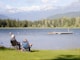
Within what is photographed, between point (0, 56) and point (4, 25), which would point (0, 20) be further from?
point (0, 56)

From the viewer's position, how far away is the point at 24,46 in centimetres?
1994

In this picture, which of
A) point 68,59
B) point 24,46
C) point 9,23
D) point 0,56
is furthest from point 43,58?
point 9,23

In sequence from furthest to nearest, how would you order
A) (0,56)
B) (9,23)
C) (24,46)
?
(9,23) < (24,46) < (0,56)

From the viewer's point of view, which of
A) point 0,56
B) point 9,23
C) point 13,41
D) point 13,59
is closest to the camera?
point 13,59

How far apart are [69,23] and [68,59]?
603ft

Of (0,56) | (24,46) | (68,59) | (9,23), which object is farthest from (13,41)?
(9,23)

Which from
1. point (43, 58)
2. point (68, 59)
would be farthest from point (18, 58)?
point (68, 59)

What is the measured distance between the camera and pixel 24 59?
15.2 m

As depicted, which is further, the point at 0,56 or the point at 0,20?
the point at 0,20

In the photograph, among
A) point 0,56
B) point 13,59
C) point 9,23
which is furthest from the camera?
point 9,23

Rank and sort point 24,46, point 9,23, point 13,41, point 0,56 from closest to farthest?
point 0,56, point 24,46, point 13,41, point 9,23

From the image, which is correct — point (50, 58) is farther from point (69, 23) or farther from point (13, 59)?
point (69, 23)

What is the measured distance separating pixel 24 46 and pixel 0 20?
17299cm

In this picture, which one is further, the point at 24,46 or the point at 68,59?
the point at 24,46
